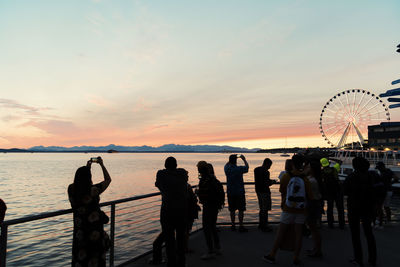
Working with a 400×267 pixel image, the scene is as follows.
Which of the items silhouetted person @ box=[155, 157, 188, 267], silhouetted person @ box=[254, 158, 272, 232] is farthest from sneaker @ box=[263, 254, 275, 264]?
silhouetted person @ box=[254, 158, 272, 232]

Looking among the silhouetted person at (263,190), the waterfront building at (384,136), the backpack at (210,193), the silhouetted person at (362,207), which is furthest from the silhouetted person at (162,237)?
the waterfront building at (384,136)

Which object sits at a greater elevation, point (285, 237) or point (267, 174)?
point (267, 174)

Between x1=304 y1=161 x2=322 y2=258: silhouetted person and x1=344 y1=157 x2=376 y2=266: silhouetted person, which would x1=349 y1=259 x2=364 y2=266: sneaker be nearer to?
x1=344 y1=157 x2=376 y2=266: silhouetted person

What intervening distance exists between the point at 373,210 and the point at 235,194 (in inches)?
111

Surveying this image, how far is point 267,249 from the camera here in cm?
563

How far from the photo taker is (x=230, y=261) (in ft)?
16.2

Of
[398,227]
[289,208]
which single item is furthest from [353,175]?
[398,227]

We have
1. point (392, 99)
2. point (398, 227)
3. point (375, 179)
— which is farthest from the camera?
point (392, 99)

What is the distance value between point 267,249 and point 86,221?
11.6ft

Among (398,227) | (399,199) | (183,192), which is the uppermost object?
(183,192)

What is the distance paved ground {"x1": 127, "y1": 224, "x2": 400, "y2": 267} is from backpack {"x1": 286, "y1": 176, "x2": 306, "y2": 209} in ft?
3.40

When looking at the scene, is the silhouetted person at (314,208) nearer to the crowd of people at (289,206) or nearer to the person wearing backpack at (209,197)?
the crowd of people at (289,206)

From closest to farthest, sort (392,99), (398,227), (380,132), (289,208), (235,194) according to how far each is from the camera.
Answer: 1. (289,208)
2. (235,194)
3. (398,227)
4. (392,99)
5. (380,132)

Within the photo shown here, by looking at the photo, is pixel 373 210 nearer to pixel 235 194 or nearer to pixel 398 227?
pixel 235 194
